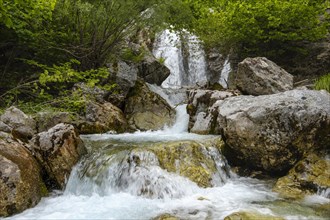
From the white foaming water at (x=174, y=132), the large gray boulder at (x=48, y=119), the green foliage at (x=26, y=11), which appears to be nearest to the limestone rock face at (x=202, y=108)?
the white foaming water at (x=174, y=132)

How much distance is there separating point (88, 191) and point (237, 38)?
10289 millimetres

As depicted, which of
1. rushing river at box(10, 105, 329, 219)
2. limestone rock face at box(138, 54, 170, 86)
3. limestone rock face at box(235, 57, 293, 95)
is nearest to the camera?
rushing river at box(10, 105, 329, 219)

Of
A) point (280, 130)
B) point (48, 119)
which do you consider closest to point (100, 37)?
point (48, 119)

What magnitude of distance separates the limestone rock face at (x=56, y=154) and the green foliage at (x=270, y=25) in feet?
30.7

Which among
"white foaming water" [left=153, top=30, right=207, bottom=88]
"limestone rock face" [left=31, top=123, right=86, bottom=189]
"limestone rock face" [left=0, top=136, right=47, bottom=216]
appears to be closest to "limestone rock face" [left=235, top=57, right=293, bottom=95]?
"white foaming water" [left=153, top=30, right=207, bottom=88]

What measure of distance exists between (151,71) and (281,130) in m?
9.21

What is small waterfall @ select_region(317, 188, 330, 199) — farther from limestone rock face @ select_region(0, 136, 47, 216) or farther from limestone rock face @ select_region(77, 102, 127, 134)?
limestone rock face @ select_region(77, 102, 127, 134)

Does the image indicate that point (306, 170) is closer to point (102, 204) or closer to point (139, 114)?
A: point (102, 204)

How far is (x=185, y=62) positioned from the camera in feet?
61.2

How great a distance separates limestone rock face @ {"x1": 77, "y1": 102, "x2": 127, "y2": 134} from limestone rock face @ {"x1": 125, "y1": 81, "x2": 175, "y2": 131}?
0.60m

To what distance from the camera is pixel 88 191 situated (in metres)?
6.81

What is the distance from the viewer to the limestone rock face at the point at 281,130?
734 cm

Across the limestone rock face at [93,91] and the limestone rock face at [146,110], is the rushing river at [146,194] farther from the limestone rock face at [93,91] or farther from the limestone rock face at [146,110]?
the limestone rock face at [146,110]

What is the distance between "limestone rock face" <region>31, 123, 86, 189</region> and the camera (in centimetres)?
700
